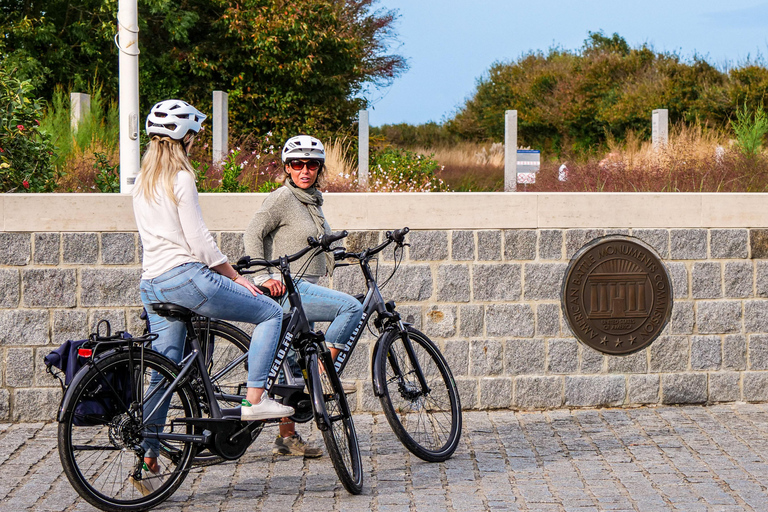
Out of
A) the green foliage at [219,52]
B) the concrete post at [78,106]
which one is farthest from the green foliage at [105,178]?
the green foliage at [219,52]

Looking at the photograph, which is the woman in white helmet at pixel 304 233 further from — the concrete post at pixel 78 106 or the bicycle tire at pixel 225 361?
the concrete post at pixel 78 106

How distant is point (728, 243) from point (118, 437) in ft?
15.6

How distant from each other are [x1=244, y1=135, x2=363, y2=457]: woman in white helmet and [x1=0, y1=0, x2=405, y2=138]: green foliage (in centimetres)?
1442

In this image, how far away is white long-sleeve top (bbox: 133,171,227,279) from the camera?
14.8 feet

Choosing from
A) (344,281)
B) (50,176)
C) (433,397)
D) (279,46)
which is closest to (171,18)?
(279,46)

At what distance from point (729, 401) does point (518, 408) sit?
5.32 ft

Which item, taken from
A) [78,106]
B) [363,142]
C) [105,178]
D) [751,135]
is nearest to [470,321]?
[105,178]

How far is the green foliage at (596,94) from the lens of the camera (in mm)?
29216

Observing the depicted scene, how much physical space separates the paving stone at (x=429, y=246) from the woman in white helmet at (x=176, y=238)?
2.34 m

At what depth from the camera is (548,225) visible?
699 cm

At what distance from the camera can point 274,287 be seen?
513 centimetres

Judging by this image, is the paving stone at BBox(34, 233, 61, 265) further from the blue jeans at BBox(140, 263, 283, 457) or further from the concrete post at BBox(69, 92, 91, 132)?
the concrete post at BBox(69, 92, 91, 132)

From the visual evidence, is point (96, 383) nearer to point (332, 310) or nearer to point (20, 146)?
point (332, 310)

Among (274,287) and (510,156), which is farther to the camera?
(510,156)
